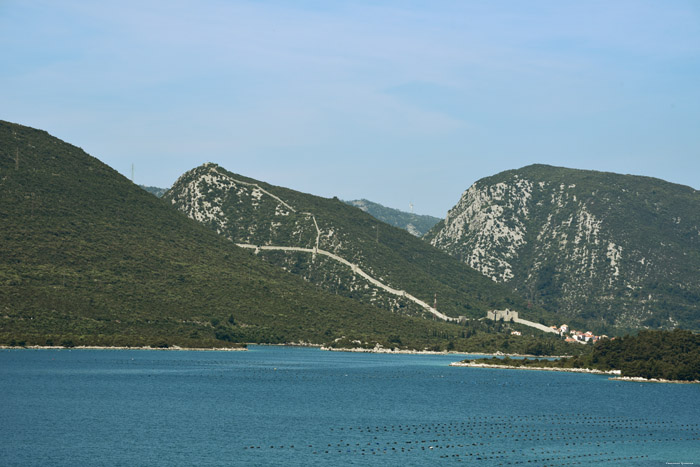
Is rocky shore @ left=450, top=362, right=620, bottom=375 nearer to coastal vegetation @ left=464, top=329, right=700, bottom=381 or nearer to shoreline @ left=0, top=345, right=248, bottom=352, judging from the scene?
coastal vegetation @ left=464, top=329, right=700, bottom=381

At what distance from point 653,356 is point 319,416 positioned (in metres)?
86.6

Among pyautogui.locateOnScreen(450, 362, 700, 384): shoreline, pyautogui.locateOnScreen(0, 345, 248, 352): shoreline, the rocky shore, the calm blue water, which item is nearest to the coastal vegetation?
pyautogui.locateOnScreen(450, 362, 700, 384): shoreline

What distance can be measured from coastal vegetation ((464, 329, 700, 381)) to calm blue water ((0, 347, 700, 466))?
20.1ft

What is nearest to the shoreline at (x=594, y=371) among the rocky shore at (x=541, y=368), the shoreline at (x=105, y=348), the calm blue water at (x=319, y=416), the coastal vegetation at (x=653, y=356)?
the rocky shore at (x=541, y=368)

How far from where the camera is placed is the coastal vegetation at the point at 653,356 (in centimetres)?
15150

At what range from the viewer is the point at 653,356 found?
524ft

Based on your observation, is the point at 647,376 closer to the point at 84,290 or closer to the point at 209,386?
the point at 209,386

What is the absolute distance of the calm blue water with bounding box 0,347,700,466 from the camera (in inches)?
2771

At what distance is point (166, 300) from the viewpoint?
194 m

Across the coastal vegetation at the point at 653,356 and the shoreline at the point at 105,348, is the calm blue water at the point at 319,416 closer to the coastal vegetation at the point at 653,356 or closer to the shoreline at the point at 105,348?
the shoreline at the point at 105,348

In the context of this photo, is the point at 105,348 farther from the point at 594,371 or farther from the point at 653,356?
the point at 653,356

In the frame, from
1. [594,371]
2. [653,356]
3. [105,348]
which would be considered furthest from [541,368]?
[105,348]

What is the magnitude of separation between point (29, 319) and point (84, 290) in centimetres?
1474

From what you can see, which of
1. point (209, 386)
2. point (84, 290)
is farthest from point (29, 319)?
point (209, 386)
